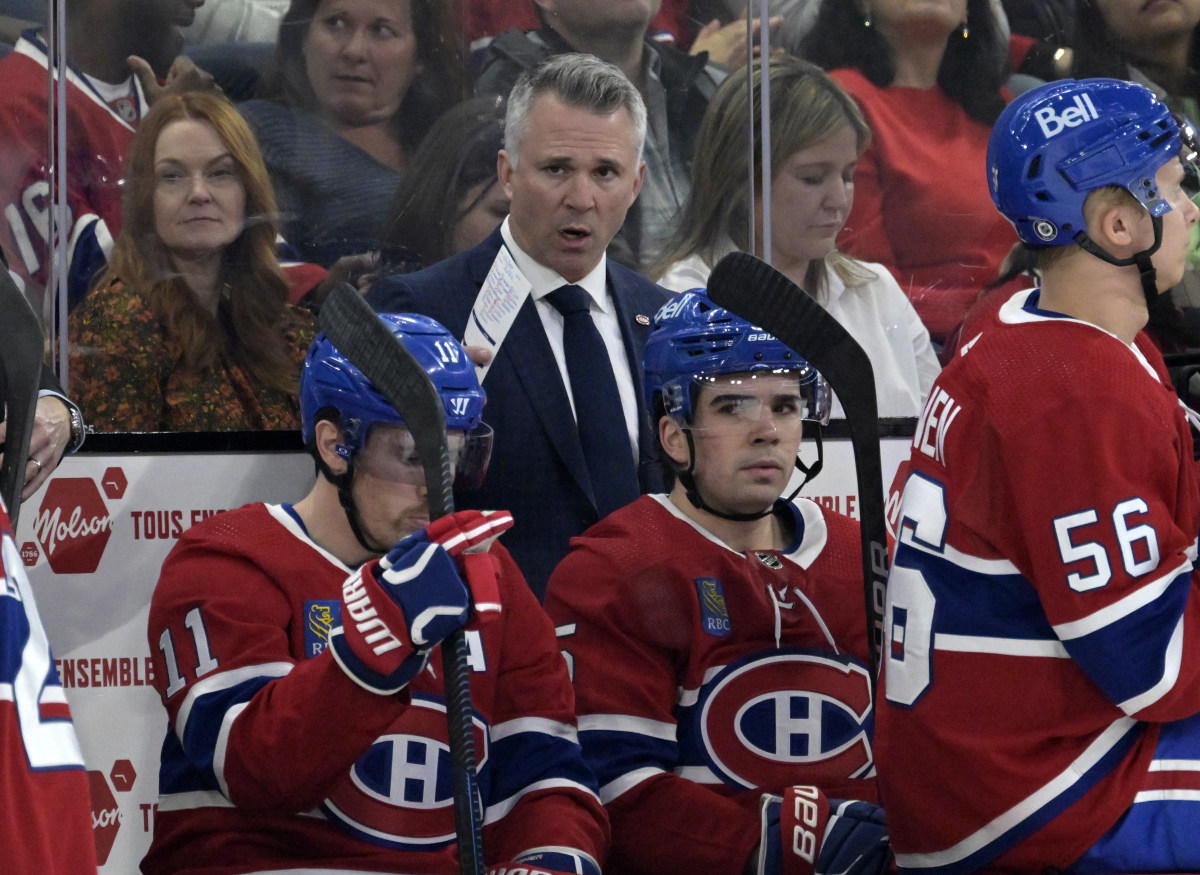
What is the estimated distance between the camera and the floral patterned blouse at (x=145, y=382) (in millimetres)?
2697

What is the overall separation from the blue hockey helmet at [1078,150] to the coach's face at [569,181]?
1.04 m

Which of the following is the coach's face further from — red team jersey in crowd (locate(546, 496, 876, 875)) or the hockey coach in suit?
red team jersey in crowd (locate(546, 496, 876, 875))

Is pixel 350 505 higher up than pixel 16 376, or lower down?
lower down

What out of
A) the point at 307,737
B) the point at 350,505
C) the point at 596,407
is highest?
the point at 596,407

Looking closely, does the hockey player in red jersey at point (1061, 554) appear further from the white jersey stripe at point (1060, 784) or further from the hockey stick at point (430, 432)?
the hockey stick at point (430, 432)

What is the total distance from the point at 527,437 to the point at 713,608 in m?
0.56

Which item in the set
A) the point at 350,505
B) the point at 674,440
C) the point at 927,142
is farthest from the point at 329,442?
the point at 927,142

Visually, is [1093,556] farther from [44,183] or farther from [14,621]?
[44,183]

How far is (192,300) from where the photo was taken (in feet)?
9.17

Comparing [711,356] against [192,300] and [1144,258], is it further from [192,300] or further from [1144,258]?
[192,300]

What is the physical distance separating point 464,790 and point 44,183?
1499mm

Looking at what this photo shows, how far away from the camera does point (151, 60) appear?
2750mm

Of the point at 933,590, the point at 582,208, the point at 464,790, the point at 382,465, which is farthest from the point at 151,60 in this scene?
the point at 933,590

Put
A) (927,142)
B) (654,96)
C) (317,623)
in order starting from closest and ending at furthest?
1. (317,623)
2. (654,96)
3. (927,142)
